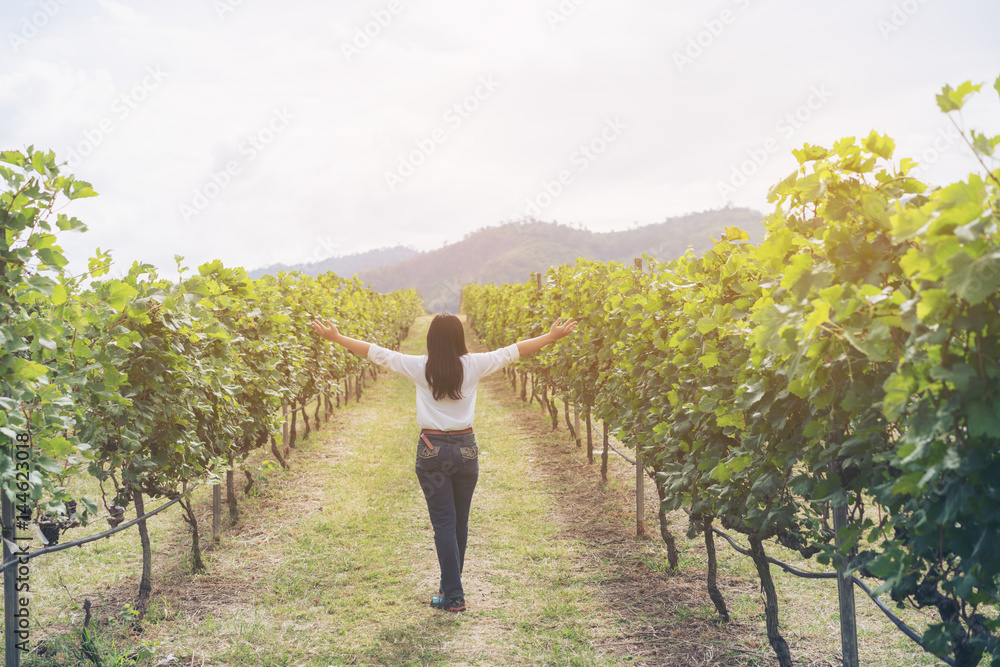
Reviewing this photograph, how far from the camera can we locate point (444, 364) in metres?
3.93

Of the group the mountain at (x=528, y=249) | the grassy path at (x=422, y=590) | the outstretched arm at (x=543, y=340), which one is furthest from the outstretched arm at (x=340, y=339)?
the mountain at (x=528, y=249)

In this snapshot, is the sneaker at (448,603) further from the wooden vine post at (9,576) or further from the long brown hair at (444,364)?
the wooden vine post at (9,576)

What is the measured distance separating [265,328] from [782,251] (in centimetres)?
563

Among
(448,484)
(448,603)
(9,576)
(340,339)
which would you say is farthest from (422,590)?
(9,576)

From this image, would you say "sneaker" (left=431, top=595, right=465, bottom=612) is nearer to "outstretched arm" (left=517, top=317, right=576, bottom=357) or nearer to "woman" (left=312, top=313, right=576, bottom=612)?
"woman" (left=312, top=313, right=576, bottom=612)

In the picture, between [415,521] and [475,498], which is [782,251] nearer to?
[415,521]

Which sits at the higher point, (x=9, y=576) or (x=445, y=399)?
(x=445, y=399)

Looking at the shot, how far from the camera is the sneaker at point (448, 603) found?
13.8 feet

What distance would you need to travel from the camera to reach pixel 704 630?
397 centimetres

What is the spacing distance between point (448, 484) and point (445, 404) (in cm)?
54

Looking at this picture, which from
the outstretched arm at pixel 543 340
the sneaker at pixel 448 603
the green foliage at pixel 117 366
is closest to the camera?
the green foliage at pixel 117 366

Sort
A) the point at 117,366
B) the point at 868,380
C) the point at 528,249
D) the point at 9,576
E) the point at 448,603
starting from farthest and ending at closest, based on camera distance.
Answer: the point at 528,249
the point at 448,603
the point at 117,366
the point at 9,576
the point at 868,380

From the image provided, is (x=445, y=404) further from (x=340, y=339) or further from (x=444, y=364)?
(x=340, y=339)

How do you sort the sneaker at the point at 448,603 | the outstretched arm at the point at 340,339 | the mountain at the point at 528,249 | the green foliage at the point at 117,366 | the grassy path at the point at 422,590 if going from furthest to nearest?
the mountain at the point at 528,249 → the sneaker at the point at 448,603 → the outstretched arm at the point at 340,339 → the grassy path at the point at 422,590 → the green foliage at the point at 117,366
